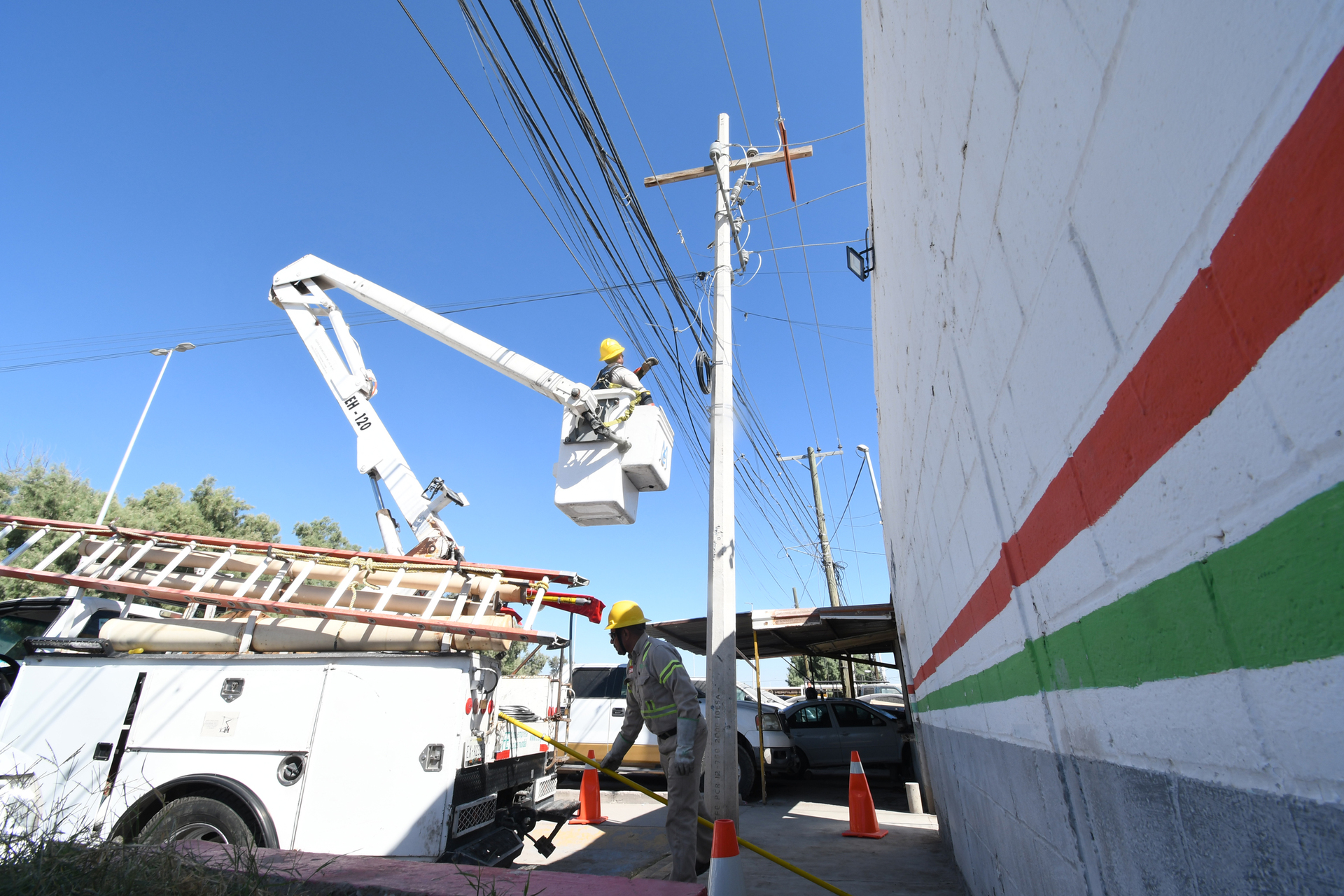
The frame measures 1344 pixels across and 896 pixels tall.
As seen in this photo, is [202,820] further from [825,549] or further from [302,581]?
[825,549]

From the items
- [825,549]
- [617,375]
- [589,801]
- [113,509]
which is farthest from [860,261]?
[113,509]

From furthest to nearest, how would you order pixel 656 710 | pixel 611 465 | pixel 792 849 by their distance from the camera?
pixel 792 849, pixel 611 465, pixel 656 710

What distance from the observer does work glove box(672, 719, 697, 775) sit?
4.50 metres

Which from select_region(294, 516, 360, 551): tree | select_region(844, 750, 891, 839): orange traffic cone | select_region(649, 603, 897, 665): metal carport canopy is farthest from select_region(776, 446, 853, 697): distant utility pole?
select_region(294, 516, 360, 551): tree

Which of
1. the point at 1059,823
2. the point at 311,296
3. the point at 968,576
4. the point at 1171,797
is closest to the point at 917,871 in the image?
the point at 968,576

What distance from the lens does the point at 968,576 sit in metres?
2.78

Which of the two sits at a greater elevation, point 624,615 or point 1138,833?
point 624,615

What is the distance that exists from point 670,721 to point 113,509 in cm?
2525

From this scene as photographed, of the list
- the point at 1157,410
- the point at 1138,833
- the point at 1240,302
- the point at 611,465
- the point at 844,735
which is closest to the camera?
the point at 1240,302

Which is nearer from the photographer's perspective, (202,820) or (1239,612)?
(1239,612)

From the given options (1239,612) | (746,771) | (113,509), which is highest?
(113,509)

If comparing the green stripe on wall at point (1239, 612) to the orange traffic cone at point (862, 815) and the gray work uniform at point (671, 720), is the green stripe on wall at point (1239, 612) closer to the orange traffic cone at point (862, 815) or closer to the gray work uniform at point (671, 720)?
the gray work uniform at point (671, 720)

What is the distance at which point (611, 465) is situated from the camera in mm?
5758

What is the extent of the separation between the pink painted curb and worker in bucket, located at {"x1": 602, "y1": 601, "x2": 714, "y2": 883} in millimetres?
2077
